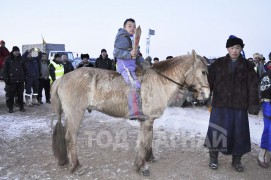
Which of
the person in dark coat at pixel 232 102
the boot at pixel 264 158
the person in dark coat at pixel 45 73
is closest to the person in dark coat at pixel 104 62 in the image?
the person in dark coat at pixel 45 73

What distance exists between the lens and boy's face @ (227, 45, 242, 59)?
4758 mm

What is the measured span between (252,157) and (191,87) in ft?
7.13

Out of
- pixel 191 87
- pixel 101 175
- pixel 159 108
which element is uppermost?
pixel 191 87

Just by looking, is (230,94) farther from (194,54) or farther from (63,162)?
(63,162)

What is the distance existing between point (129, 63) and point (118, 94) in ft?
1.97

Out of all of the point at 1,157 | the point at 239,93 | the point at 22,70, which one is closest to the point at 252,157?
the point at 239,93

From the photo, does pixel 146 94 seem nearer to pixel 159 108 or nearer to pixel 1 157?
pixel 159 108

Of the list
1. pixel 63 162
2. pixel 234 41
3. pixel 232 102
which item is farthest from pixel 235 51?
pixel 63 162

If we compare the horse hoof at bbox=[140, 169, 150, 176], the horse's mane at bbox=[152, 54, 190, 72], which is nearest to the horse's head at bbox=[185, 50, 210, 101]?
the horse's mane at bbox=[152, 54, 190, 72]

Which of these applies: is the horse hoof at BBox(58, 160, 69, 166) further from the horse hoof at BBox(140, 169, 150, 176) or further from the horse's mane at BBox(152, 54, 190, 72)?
the horse's mane at BBox(152, 54, 190, 72)

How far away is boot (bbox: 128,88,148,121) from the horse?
7 cm

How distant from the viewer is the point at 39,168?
15.7 feet

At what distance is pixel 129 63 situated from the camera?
188 inches

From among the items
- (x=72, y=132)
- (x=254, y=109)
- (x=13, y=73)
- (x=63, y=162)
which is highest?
(x=13, y=73)
